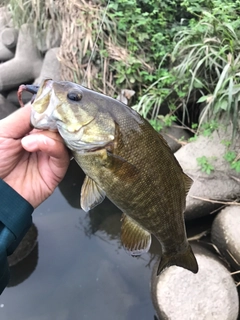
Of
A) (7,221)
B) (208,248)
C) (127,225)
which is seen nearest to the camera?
(7,221)

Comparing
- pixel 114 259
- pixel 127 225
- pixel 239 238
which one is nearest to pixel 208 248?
pixel 239 238

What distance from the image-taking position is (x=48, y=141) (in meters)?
1.47

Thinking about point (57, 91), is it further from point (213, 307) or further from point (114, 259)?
point (114, 259)

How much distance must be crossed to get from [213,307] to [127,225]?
1480 millimetres

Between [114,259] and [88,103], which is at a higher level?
[88,103]

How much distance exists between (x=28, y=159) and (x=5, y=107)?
3448 millimetres

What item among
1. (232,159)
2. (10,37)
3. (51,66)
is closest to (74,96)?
(232,159)

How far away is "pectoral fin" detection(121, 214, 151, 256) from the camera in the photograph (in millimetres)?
1721

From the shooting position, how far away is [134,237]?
→ 1726 mm

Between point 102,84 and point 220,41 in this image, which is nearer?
point 220,41

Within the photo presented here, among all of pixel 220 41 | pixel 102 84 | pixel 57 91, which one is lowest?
pixel 102 84

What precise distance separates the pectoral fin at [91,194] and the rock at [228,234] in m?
1.82

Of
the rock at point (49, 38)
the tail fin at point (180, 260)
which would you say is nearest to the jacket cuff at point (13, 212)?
the tail fin at point (180, 260)

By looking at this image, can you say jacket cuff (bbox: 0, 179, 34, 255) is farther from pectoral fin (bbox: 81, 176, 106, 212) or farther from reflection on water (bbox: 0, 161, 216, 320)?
reflection on water (bbox: 0, 161, 216, 320)
